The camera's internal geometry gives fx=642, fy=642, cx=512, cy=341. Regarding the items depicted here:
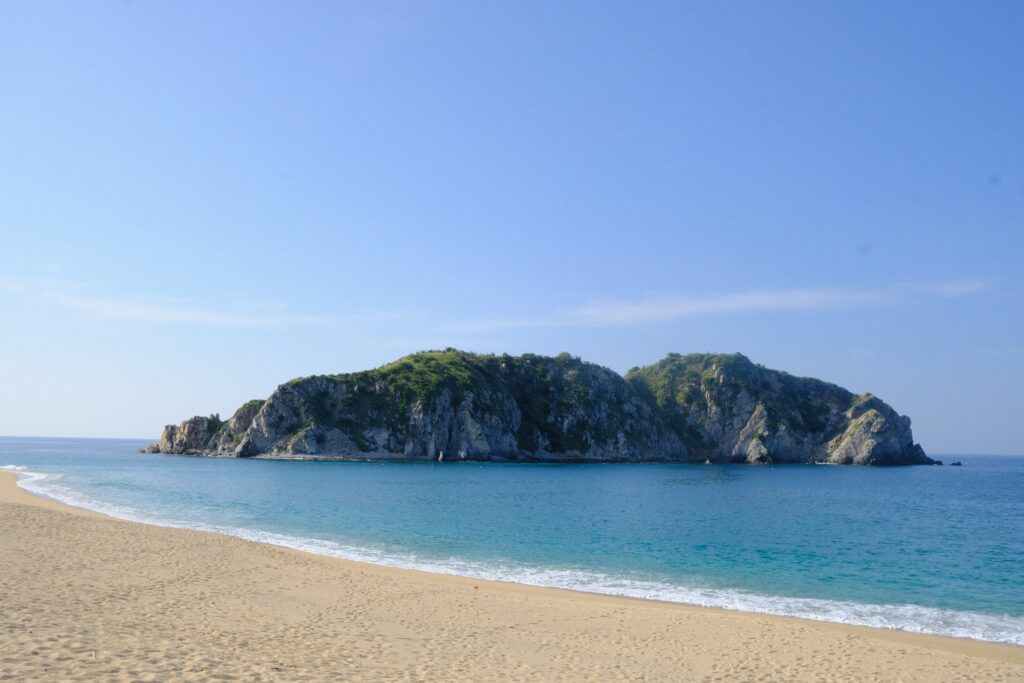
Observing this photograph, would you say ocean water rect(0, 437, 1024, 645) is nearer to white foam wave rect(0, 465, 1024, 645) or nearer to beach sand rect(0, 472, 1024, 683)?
white foam wave rect(0, 465, 1024, 645)

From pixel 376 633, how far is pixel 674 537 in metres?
26.8

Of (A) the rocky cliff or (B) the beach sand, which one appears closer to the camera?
(B) the beach sand

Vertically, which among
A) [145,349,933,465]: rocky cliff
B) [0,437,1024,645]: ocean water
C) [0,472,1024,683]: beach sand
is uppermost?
[145,349,933,465]: rocky cliff

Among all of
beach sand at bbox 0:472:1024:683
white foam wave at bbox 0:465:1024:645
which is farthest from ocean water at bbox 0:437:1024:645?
beach sand at bbox 0:472:1024:683

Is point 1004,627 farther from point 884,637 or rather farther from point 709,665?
point 709,665

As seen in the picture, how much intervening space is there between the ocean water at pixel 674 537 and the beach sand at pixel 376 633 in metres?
3.76

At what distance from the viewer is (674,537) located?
38906mm

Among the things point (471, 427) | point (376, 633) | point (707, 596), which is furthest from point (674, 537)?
point (471, 427)

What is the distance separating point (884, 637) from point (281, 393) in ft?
503

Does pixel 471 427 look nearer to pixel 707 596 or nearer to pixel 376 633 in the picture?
pixel 707 596

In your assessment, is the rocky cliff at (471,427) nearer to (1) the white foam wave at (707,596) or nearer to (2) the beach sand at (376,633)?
(1) the white foam wave at (707,596)

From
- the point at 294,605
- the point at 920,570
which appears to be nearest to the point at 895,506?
the point at 920,570

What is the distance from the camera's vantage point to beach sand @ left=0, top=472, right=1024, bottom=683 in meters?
12.3

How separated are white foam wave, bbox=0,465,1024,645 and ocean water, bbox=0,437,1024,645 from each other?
93 mm
